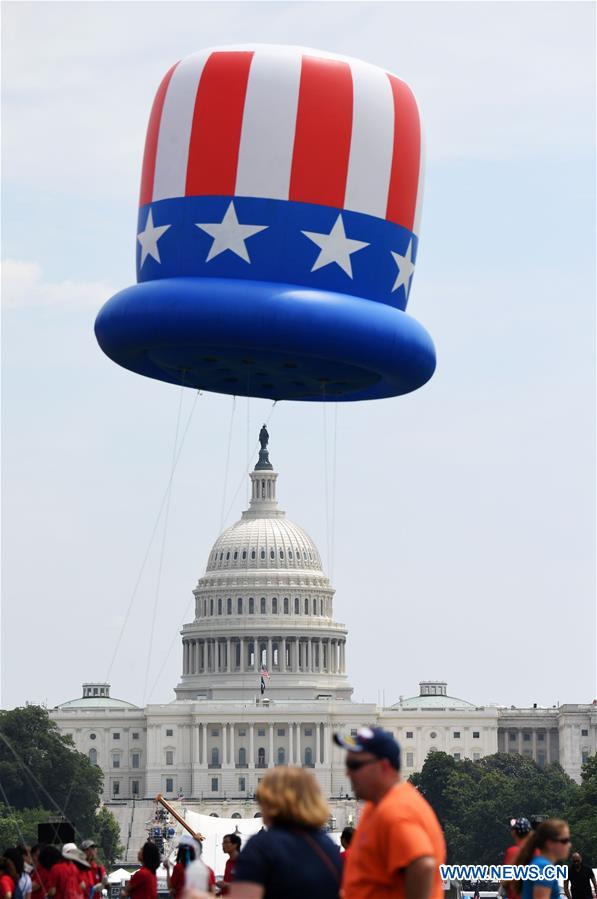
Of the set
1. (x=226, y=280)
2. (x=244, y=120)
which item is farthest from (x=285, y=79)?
(x=226, y=280)

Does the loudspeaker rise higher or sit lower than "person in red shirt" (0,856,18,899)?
higher

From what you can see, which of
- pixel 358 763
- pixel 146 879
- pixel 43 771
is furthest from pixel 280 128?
pixel 43 771

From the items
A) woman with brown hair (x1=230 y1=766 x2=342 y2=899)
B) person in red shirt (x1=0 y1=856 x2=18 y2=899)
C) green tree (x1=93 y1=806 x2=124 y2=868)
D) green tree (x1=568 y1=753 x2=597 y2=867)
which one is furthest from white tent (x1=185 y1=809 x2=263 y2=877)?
woman with brown hair (x1=230 y1=766 x2=342 y2=899)

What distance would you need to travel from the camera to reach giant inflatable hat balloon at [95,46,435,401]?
4225 cm

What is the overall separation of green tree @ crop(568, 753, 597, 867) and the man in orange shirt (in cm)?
8619

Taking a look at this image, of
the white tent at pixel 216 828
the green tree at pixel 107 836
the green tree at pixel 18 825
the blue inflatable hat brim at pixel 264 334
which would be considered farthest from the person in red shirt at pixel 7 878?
the green tree at pixel 107 836

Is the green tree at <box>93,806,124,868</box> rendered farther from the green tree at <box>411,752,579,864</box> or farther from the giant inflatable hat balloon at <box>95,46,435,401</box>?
the giant inflatable hat balloon at <box>95,46,435,401</box>

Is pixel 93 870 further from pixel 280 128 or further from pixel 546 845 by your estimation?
pixel 280 128

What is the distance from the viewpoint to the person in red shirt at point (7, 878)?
87.2 ft

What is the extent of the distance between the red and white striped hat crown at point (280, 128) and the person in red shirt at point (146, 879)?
57.1ft

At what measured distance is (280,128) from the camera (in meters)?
43.0

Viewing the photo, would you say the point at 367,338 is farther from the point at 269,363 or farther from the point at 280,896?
the point at 280,896

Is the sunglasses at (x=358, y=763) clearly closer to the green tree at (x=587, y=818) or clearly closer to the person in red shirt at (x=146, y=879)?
the person in red shirt at (x=146, y=879)

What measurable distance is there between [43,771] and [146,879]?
15021 cm
